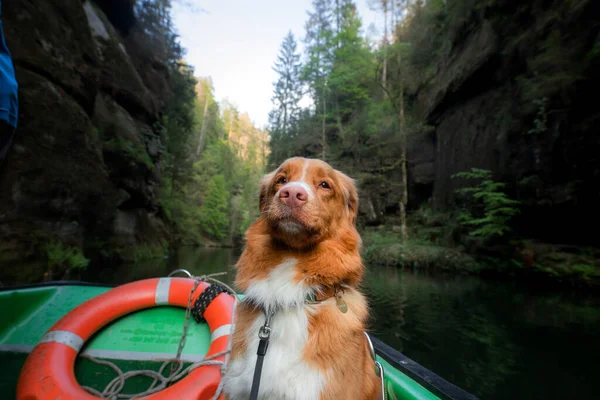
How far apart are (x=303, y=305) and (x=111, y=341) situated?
2.37m

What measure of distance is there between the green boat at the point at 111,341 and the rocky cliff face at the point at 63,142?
12.0 ft

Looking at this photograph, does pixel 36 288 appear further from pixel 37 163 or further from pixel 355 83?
pixel 355 83

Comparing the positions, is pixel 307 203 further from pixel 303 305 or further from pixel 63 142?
pixel 63 142

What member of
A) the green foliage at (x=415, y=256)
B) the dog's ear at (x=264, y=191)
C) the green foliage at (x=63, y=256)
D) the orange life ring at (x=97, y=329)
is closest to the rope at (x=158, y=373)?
the orange life ring at (x=97, y=329)

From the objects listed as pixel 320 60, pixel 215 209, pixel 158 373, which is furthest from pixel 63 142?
pixel 215 209

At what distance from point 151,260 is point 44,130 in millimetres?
7835

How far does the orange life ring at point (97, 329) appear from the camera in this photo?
6.63 feet

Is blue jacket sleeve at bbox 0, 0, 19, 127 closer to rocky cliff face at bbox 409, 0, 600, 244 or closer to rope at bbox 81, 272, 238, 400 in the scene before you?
rope at bbox 81, 272, 238, 400

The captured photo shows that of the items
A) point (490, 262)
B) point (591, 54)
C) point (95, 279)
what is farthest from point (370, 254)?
point (95, 279)

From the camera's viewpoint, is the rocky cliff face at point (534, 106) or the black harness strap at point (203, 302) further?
the rocky cliff face at point (534, 106)

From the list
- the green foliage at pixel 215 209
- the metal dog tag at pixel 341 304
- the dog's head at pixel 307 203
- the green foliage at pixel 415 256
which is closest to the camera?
the metal dog tag at pixel 341 304

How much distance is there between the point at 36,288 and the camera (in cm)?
314

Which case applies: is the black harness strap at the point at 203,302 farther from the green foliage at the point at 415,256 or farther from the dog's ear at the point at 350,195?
the green foliage at the point at 415,256

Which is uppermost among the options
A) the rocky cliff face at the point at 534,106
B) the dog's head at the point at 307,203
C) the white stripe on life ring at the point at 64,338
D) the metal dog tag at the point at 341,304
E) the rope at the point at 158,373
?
the rocky cliff face at the point at 534,106
